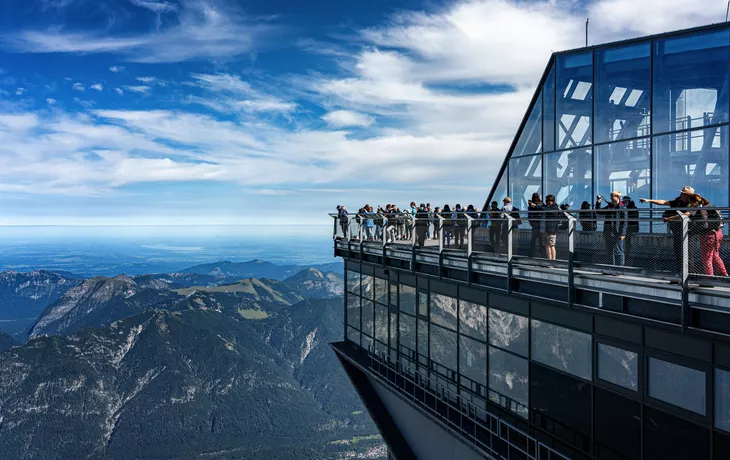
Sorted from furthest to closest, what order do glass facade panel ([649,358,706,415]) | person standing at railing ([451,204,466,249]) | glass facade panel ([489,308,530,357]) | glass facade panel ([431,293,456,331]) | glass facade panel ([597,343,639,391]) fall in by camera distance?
glass facade panel ([431,293,456,331]), person standing at railing ([451,204,466,249]), glass facade panel ([489,308,530,357]), glass facade panel ([597,343,639,391]), glass facade panel ([649,358,706,415])

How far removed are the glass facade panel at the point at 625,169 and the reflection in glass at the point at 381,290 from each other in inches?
332

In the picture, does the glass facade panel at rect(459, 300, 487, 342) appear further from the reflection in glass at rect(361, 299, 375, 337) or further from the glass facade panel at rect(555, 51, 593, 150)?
the glass facade panel at rect(555, 51, 593, 150)

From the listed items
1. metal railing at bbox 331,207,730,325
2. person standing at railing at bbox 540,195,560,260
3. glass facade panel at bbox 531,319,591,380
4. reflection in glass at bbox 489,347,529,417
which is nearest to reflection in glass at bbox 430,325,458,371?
reflection in glass at bbox 489,347,529,417

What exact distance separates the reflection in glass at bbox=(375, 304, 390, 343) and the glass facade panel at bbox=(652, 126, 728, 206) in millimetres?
10602

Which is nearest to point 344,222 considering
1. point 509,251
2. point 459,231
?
point 459,231

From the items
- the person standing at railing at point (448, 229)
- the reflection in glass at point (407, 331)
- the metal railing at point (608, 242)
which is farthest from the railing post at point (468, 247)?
the reflection in glass at point (407, 331)

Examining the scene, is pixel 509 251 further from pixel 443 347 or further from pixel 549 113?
pixel 549 113

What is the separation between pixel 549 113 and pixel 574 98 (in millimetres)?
1194

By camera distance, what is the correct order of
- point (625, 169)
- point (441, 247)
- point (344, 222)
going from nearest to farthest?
point (441, 247), point (625, 169), point (344, 222)

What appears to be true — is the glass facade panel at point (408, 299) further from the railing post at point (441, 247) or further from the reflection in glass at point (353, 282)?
the reflection in glass at point (353, 282)

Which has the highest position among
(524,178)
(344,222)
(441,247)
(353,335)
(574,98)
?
(574,98)

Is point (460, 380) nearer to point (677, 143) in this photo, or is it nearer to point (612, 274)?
point (612, 274)

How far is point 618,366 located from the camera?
10805mm

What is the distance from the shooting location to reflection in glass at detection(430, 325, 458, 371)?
17031 mm
